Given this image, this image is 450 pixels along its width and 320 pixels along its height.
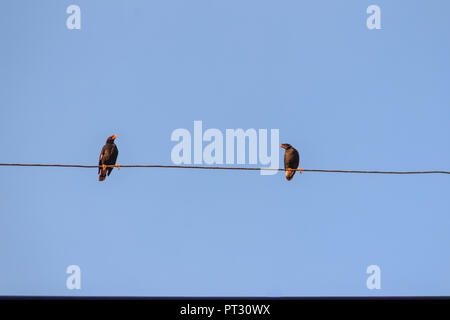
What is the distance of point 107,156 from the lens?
9.03 ft

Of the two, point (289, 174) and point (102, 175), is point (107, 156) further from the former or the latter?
point (289, 174)

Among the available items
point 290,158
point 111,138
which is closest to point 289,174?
point 290,158

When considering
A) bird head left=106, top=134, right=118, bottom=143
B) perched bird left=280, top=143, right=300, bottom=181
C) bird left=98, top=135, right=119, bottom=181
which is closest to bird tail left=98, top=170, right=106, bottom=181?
bird left=98, top=135, right=119, bottom=181

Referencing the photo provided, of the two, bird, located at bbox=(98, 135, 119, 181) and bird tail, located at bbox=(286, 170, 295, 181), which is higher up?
bird, located at bbox=(98, 135, 119, 181)

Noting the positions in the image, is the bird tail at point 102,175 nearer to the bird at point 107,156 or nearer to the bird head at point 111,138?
the bird at point 107,156

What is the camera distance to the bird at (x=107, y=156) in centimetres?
273

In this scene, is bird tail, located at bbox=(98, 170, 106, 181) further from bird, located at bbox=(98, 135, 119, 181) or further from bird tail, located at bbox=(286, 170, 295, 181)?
bird tail, located at bbox=(286, 170, 295, 181)

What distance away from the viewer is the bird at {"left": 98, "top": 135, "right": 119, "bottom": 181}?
8.97 feet

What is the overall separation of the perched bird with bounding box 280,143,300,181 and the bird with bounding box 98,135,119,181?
2.06 feet

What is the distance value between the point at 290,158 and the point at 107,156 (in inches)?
27.2

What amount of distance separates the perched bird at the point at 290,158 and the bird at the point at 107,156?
0.63 metres

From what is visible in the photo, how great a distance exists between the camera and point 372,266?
8.97ft
